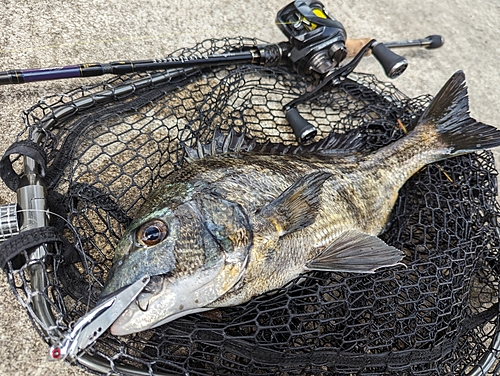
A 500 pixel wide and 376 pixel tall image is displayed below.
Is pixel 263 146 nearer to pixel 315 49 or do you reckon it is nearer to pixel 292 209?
pixel 292 209

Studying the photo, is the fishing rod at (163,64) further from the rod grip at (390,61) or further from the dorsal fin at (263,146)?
the dorsal fin at (263,146)

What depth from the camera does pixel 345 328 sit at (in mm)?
1757

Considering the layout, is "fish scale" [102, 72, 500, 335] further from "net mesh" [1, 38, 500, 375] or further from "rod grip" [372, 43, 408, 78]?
"rod grip" [372, 43, 408, 78]

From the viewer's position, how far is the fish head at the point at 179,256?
1452mm

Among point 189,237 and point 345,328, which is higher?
point 189,237

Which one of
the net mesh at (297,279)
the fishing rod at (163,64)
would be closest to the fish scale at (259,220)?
the net mesh at (297,279)

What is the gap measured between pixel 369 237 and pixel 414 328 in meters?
0.45

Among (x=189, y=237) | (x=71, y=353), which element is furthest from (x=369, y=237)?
(x=71, y=353)

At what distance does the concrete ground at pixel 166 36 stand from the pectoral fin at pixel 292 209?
44.2 inches

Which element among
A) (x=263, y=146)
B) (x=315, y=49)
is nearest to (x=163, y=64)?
(x=263, y=146)

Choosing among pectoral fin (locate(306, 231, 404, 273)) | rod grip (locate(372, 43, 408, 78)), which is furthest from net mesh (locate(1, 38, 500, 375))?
rod grip (locate(372, 43, 408, 78))

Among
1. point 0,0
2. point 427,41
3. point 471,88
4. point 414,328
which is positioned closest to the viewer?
point 414,328

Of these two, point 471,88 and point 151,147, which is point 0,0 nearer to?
point 151,147

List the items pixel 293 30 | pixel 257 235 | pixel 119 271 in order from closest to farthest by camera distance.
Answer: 1. pixel 119 271
2. pixel 257 235
3. pixel 293 30
